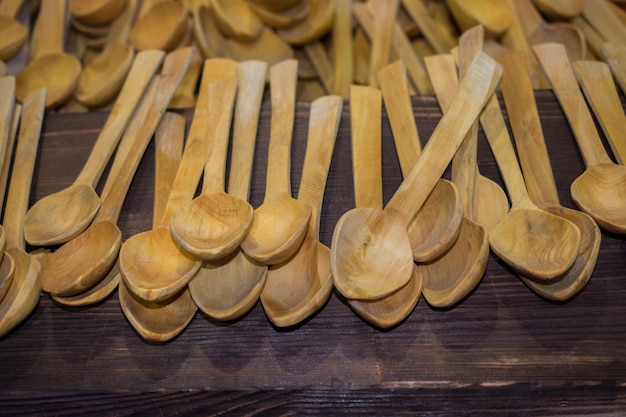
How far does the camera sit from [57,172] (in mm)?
778

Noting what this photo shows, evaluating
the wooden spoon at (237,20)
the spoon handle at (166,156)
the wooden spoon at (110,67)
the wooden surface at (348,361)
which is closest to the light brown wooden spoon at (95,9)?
the wooden spoon at (110,67)

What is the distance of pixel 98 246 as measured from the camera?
65cm

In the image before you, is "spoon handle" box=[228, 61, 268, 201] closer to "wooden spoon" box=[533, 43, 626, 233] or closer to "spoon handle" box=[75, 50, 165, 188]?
"spoon handle" box=[75, 50, 165, 188]

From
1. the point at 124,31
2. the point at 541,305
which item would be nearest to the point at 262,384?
the point at 541,305

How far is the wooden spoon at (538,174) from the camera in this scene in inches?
22.7

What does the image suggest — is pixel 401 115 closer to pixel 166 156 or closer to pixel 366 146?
pixel 366 146

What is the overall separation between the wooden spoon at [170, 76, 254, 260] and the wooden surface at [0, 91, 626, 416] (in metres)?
0.09

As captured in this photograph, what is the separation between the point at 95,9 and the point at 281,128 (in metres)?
0.50

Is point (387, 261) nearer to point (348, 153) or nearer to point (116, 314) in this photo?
point (348, 153)

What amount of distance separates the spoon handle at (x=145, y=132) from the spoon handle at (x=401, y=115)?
31cm

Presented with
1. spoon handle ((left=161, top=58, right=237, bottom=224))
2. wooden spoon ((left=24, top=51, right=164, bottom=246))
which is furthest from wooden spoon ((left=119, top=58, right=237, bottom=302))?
wooden spoon ((left=24, top=51, right=164, bottom=246))

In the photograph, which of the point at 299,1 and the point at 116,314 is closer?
the point at 116,314

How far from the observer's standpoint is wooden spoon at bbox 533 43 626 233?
630mm

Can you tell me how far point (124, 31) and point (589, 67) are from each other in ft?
2.61
